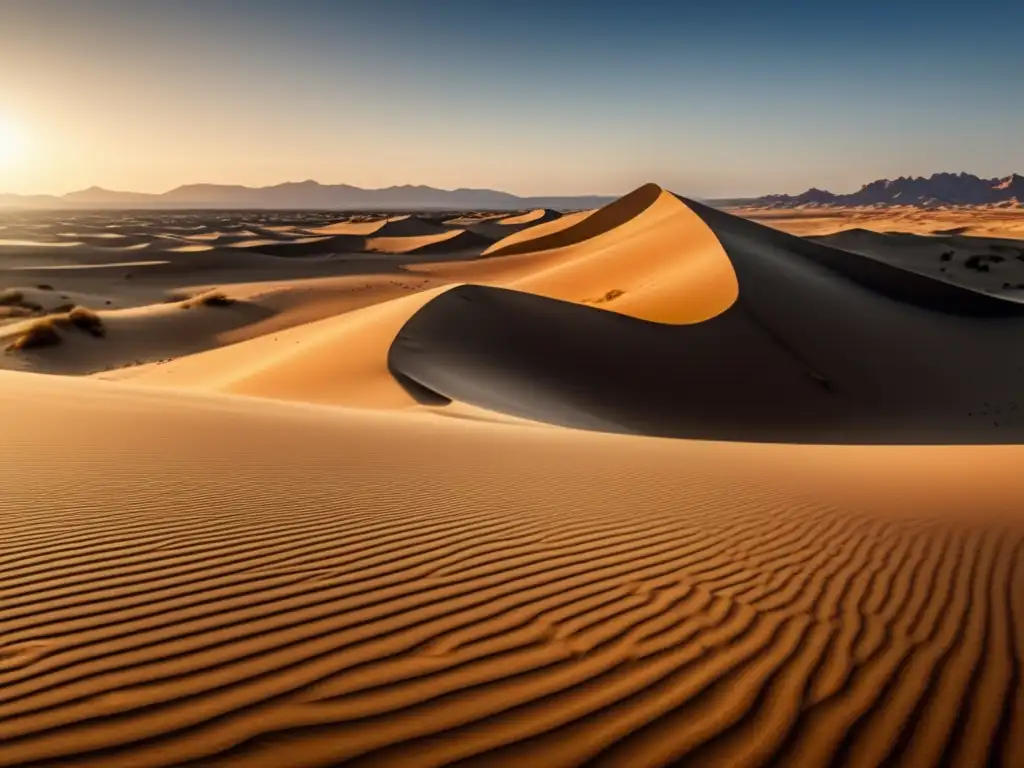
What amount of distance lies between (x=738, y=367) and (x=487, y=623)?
1379cm

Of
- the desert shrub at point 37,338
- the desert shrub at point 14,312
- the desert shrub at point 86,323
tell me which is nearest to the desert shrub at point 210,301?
the desert shrub at point 86,323

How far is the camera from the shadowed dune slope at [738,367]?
533 inches

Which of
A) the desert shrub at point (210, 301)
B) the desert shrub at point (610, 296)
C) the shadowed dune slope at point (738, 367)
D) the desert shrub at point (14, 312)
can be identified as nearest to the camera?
the shadowed dune slope at point (738, 367)

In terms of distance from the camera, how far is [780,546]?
4.48m

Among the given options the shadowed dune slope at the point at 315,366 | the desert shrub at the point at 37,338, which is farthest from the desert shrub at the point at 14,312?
the shadowed dune slope at the point at 315,366

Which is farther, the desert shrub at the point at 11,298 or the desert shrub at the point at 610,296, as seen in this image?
the desert shrub at the point at 11,298

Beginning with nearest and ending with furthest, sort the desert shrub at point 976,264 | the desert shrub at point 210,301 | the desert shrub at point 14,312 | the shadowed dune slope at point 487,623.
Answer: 1. the shadowed dune slope at point 487,623
2. the desert shrub at point 14,312
3. the desert shrub at point 210,301
4. the desert shrub at point 976,264

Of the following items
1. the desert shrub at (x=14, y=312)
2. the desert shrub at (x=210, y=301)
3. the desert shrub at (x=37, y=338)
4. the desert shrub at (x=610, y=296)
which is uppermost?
the desert shrub at (x=610, y=296)

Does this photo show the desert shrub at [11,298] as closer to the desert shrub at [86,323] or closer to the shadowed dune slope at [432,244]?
the desert shrub at [86,323]

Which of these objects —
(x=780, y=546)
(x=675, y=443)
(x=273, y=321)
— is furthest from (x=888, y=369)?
(x=273, y=321)

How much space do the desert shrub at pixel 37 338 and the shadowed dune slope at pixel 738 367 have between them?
12459 millimetres

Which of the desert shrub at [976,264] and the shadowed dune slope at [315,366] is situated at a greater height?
the desert shrub at [976,264]

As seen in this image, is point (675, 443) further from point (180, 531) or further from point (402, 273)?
point (402, 273)

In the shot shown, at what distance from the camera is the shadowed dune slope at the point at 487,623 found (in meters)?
2.32
